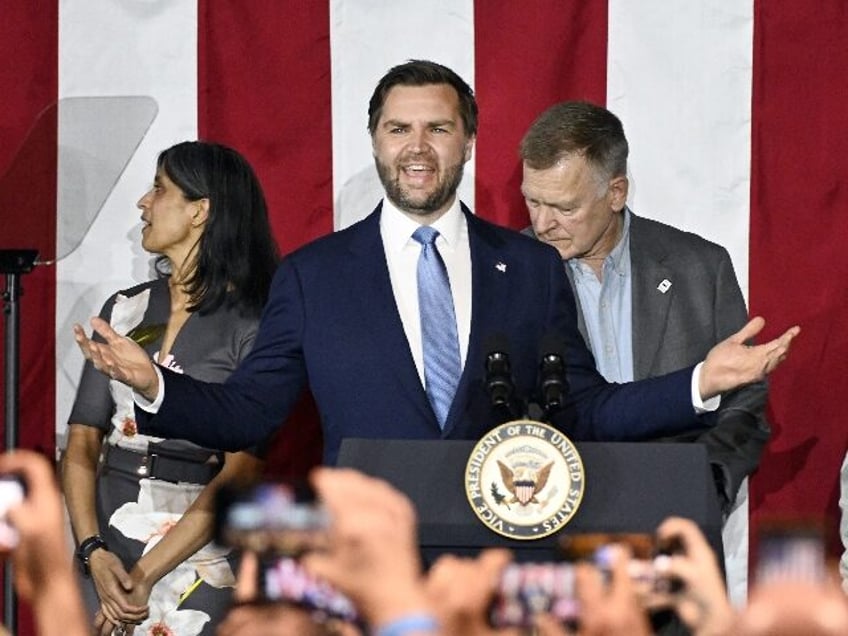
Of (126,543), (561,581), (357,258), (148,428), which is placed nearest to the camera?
(561,581)

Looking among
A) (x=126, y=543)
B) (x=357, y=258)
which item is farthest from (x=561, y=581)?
(x=126, y=543)

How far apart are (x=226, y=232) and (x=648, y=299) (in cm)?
90

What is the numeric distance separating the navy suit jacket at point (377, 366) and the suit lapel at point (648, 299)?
0.55m

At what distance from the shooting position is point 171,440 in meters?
3.53

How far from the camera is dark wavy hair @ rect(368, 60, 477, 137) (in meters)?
3.24

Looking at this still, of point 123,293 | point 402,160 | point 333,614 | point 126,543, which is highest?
point 402,160

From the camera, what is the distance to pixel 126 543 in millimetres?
3510

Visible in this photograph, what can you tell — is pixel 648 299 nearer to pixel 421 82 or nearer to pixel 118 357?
pixel 421 82

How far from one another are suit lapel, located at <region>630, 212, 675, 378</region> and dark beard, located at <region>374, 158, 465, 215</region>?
0.66 m

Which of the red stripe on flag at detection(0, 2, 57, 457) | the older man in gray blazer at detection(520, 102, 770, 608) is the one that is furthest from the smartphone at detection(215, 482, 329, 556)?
the red stripe on flag at detection(0, 2, 57, 457)

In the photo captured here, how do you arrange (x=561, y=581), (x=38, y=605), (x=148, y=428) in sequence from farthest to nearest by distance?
(x=148, y=428) < (x=561, y=581) < (x=38, y=605)

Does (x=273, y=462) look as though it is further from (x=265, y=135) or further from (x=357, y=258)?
(x=357, y=258)

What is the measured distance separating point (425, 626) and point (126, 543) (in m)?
2.54

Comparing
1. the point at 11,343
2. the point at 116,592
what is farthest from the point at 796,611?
the point at 11,343
